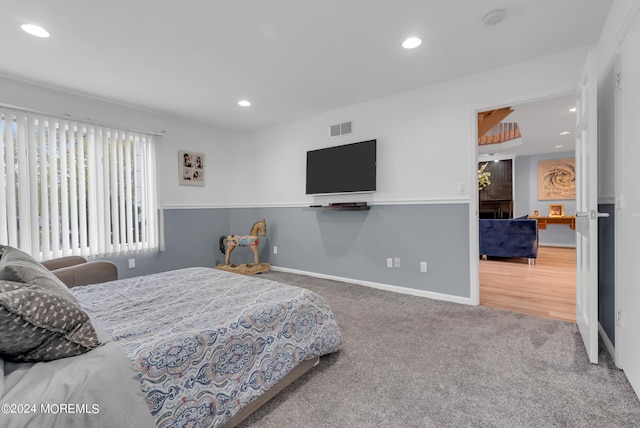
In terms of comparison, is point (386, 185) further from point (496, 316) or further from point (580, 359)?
point (580, 359)

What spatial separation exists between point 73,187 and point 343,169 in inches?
125

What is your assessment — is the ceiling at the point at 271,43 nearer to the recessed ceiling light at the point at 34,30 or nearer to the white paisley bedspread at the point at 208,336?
the recessed ceiling light at the point at 34,30

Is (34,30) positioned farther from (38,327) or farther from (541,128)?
(541,128)

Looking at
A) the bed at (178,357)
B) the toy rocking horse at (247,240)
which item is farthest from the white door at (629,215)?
the toy rocking horse at (247,240)

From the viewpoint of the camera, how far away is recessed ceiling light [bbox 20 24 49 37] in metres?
2.14

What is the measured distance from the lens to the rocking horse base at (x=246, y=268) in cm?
453

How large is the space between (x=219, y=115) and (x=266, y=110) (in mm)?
736

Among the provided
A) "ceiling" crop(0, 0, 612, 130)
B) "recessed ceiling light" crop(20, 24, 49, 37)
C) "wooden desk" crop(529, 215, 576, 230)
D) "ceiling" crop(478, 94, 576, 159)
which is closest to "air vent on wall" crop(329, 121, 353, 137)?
"ceiling" crop(0, 0, 612, 130)

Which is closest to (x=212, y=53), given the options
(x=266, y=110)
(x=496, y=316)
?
(x=266, y=110)

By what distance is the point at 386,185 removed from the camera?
3.69m

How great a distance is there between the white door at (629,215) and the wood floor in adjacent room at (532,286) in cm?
107

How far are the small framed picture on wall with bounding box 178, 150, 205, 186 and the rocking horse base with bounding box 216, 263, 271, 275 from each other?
4.53 feet

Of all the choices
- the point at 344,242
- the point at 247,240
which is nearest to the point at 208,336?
the point at 344,242

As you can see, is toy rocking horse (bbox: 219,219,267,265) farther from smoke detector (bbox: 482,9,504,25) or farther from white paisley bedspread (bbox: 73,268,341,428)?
smoke detector (bbox: 482,9,504,25)
